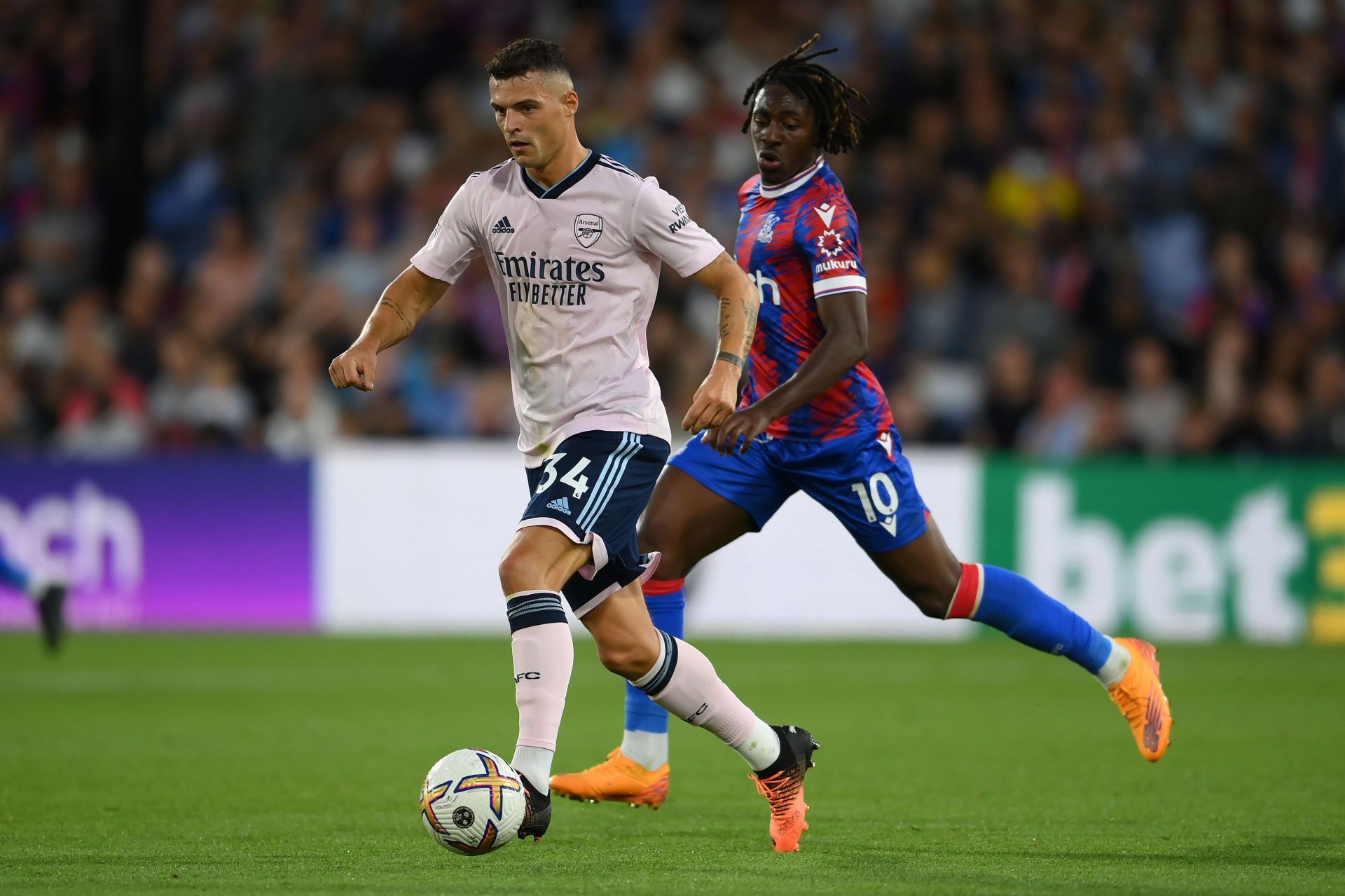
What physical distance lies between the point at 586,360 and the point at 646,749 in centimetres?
A: 155

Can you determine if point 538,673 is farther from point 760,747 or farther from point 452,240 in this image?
point 452,240

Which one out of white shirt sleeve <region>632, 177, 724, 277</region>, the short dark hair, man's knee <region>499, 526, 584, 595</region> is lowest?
man's knee <region>499, 526, 584, 595</region>

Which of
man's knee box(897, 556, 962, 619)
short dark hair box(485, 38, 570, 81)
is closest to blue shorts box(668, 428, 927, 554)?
man's knee box(897, 556, 962, 619)

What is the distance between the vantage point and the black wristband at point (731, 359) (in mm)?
5145

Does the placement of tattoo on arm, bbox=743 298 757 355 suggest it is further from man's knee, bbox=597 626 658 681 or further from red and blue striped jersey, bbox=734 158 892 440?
man's knee, bbox=597 626 658 681

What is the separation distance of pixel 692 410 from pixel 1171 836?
1942mm

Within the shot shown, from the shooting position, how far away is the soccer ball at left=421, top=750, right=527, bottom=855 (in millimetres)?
4770

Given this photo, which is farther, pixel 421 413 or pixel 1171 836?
pixel 421 413

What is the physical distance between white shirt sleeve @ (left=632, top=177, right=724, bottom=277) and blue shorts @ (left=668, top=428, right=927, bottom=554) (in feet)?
3.01

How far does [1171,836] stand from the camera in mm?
5504

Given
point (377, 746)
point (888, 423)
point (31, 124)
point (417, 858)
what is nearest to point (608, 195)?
point (888, 423)

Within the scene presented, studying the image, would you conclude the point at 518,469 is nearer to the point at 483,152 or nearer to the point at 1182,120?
the point at 483,152

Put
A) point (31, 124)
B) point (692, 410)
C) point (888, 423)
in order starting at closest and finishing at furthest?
point (692, 410) → point (888, 423) → point (31, 124)

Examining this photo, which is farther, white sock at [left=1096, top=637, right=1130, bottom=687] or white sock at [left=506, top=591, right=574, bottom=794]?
white sock at [left=1096, top=637, right=1130, bottom=687]
